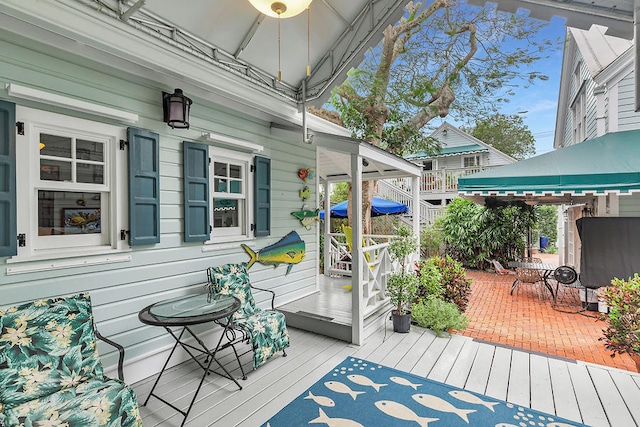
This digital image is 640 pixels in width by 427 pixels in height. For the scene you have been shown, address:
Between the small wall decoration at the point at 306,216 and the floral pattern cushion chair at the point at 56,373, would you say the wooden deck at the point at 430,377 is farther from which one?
the small wall decoration at the point at 306,216

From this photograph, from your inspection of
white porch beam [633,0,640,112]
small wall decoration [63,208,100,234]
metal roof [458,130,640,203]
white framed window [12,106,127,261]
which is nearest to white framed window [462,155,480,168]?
metal roof [458,130,640,203]

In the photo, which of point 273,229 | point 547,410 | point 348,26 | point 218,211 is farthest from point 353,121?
point 547,410

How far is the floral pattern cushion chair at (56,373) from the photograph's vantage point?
1.83 meters

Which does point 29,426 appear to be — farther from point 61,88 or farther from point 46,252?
point 61,88

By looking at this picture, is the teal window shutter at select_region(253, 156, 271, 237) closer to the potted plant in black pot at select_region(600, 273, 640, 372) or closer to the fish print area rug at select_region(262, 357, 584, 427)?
the fish print area rug at select_region(262, 357, 584, 427)

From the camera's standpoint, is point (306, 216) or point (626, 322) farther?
point (306, 216)

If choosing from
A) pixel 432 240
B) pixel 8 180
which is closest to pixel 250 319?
pixel 8 180

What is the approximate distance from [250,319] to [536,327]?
449 cm

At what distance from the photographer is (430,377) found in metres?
3.05

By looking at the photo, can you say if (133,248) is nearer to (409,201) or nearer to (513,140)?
(409,201)

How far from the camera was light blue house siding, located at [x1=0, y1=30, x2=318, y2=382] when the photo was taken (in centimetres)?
238

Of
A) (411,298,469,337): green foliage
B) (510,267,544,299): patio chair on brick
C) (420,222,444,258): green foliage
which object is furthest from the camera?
(420,222,444,258): green foliage

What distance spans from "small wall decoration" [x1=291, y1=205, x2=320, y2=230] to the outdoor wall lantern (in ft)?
7.77

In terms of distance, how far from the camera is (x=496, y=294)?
22.5ft
